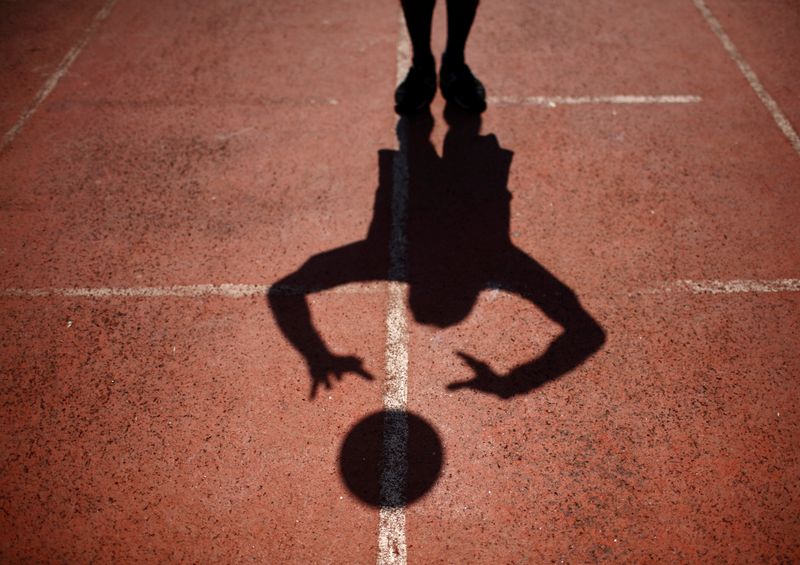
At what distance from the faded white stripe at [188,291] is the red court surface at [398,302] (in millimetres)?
Result: 20

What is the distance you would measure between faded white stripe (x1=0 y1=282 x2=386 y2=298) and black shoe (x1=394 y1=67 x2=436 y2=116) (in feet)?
6.60

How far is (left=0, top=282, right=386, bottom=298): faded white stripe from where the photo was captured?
139 inches

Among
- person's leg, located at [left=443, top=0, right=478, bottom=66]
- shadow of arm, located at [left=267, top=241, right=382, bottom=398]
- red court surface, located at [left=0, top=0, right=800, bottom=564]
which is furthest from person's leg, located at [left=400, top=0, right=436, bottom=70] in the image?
shadow of arm, located at [left=267, top=241, right=382, bottom=398]

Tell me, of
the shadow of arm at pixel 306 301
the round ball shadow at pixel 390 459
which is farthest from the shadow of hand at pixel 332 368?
the round ball shadow at pixel 390 459

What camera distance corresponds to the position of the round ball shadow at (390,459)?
2.72 meters

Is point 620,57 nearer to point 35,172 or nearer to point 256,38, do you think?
point 256,38

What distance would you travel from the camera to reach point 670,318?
3.35 m

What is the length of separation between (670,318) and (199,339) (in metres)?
3.22

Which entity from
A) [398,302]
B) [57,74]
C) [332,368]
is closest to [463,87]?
[398,302]

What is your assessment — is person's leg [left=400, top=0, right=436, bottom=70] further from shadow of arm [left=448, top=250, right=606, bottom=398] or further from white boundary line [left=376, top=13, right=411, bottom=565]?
shadow of arm [left=448, top=250, right=606, bottom=398]

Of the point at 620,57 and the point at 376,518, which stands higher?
the point at 620,57

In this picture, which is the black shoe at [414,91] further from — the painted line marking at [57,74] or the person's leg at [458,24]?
the painted line marking at [57,74]

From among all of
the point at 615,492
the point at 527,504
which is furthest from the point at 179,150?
the point at 615,492

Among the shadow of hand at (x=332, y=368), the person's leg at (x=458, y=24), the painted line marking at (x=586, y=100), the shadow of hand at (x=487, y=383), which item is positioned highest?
the person's leg at (x=458, y=24)
